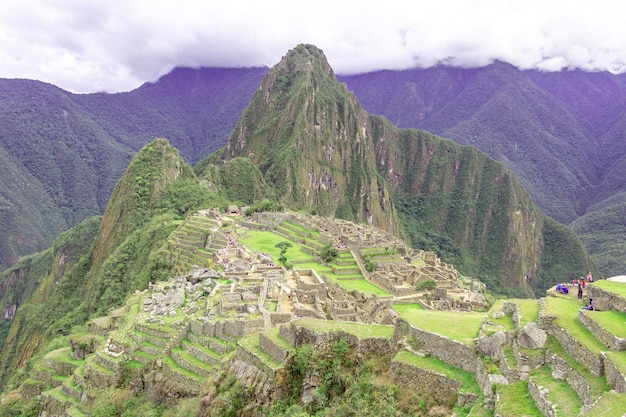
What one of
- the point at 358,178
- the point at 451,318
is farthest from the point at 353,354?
the point at 358,178

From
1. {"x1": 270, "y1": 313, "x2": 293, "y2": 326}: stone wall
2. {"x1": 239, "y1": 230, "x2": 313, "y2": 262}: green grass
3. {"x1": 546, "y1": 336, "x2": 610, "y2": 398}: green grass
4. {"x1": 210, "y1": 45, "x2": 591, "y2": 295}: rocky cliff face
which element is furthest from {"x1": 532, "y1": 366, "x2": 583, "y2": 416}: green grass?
{"x1": 210, "y1": 45, "x2": 591, "y2": 295}: rocky cliff face

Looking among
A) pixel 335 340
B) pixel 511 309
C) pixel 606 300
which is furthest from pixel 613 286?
pixel 335 340

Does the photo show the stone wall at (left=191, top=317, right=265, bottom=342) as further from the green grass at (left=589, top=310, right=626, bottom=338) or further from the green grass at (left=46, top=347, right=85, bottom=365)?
the green grass at (left=589, top=310, right=626, bottom=338)

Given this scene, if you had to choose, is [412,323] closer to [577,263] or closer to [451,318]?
[451,318]

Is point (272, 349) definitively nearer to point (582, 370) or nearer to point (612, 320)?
point (582, 370)

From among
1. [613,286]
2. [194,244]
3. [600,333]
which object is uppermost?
[613,286]

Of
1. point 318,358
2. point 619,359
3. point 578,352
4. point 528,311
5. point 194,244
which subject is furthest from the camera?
point 194,244

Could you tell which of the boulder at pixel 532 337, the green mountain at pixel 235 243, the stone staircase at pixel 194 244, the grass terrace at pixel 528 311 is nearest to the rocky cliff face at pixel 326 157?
the green mountain at pixel 235 243

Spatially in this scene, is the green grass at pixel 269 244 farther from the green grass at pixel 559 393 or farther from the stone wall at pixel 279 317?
the green grass at pixel 559 393
